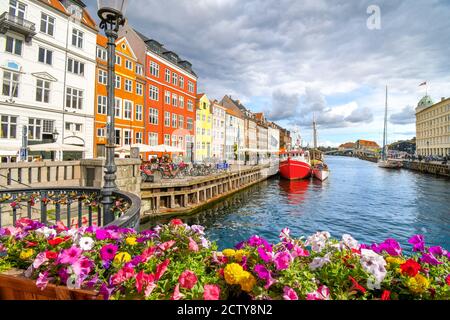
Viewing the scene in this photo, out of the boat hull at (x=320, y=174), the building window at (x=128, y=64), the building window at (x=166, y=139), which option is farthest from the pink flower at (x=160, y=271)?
the boat hull at (x=320, y=174)

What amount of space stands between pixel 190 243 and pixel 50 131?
23884mm

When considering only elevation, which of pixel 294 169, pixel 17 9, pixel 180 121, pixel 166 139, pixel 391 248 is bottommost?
pixel 294 169

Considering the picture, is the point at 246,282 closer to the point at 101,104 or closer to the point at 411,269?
the point at 411,269

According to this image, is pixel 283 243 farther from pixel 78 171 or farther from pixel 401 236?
pixel 401 236

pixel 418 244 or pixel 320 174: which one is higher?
pixel 418 244

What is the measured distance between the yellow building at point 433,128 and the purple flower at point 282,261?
299 ft

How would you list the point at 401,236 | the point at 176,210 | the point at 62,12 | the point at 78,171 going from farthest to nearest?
1. the point at 62,12
2. the point at 176,210
3. the point at 401,236
4. the point at 78,171

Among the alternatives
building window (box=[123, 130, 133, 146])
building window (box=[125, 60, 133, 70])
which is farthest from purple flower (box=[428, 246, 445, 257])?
building window (box=[125, 60, 133, 70])

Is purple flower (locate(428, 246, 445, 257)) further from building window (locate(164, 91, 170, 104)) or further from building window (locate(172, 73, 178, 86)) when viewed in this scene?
building window (locate(172, 73, 178, 86))

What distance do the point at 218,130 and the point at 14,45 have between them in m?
35.0

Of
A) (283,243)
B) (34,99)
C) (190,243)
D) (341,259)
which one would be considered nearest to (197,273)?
(190,243)

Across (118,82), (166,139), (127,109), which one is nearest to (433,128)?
(166,139)

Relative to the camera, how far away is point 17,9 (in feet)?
59.5
